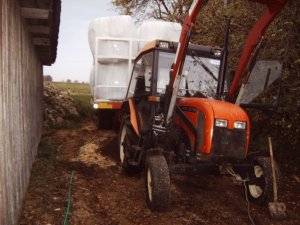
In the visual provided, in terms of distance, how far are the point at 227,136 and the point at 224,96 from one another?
94 cm

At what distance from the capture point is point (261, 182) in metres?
5.14

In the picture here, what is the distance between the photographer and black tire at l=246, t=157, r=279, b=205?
5.03m

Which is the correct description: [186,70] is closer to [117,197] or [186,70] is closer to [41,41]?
[117,197]

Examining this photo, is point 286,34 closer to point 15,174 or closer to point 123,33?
point 123,33

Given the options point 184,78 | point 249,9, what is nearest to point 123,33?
point 249,9

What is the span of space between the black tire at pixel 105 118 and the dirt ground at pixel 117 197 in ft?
7.34

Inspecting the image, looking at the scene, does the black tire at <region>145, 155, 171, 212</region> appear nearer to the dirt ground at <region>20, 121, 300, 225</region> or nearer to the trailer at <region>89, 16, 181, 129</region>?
the dirt ground at <region>20, 121, 300, 225</region>

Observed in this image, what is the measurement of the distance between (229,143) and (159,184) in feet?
3.81

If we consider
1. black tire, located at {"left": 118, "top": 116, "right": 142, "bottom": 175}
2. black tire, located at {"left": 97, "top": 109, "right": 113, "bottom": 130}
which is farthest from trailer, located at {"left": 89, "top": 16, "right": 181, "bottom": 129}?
black tire, located at {"left": 118, "top": 116, "right": 142, "bottom": 175}

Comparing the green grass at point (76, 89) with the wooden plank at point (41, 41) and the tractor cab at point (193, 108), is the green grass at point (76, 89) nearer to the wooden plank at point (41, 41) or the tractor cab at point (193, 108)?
the wooden plank at point (41, 41)

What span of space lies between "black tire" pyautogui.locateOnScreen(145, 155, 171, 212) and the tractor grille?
75 centimetres

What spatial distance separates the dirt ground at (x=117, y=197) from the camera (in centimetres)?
459

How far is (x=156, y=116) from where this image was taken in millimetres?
5141

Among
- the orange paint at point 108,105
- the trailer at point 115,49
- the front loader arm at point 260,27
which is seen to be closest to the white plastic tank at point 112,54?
the trailer at point 115,49
